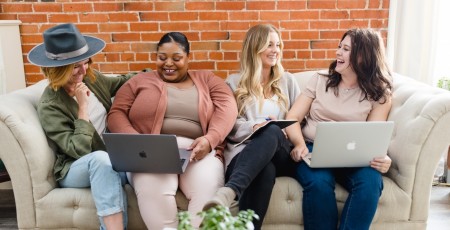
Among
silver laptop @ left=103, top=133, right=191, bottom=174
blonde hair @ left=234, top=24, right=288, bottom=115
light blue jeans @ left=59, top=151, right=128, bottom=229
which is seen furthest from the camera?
blonde hair @ left=234, top=24, right=288, bottom=115

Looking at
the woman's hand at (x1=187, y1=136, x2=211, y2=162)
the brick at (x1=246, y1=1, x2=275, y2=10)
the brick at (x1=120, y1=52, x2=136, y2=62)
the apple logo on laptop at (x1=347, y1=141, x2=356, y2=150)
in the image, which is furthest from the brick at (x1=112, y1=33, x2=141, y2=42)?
the apple logo on laptop at (x1=347, y1=141, x2=356, y2=150)

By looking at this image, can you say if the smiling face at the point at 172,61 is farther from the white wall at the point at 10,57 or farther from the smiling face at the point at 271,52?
the white wall at the point at 10,57

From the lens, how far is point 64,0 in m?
3.01

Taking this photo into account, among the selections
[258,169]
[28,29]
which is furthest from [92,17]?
[258,169]

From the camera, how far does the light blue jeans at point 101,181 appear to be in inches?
80.7

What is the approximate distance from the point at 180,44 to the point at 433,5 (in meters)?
1.75

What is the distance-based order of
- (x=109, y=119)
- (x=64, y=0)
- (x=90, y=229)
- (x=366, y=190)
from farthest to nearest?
(x=64, y=0), (x=109, y=119), (x=90, y=229), (x=366, y=190)

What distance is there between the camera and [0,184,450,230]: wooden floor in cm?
260

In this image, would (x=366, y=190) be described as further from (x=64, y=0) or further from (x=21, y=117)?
(x=64, y=0)

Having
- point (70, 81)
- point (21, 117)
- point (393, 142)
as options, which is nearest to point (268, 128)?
point (393, 142)

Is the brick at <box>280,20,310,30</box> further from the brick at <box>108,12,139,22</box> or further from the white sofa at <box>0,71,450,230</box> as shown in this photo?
the white sofa at <box>0,71,450,230</box>

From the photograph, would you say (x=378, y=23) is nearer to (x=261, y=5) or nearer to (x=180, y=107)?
(x=261, y=5)

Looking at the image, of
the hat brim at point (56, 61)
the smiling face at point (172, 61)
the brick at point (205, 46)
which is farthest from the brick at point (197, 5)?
the hat brim at point (56, 61)

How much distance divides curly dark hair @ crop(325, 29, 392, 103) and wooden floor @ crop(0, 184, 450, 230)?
0.81 metres
